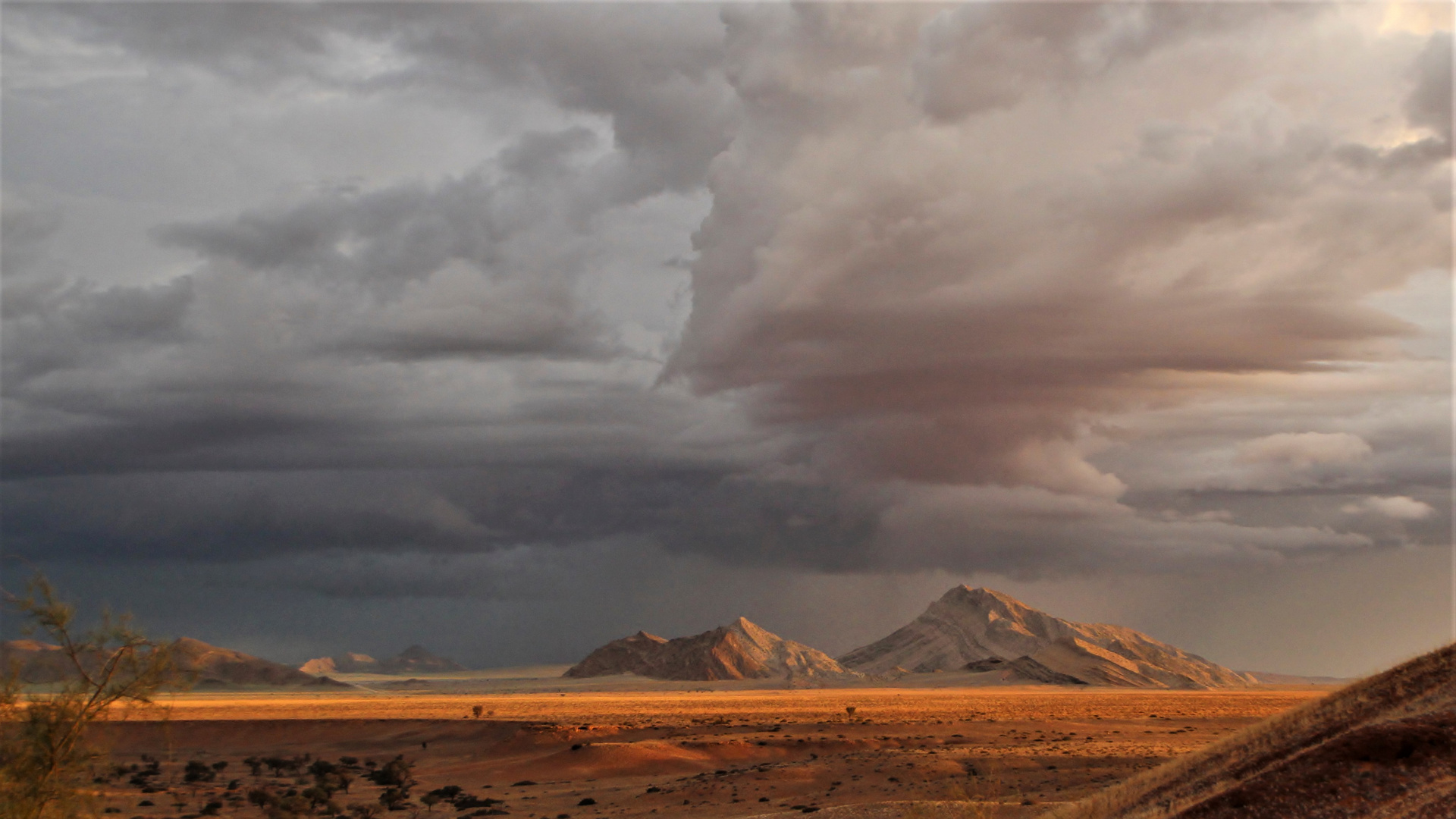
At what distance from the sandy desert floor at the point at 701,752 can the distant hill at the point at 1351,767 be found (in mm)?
5893

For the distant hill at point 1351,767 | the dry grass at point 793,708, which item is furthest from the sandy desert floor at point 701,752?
the distant hill at point 1351,767

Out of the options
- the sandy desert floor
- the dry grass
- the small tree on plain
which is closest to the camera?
the small tree on plain

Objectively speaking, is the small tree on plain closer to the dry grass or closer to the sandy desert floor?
the sandy desert floor

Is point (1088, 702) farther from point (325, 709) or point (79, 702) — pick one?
point (79, 702)

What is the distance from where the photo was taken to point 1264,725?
109 ft

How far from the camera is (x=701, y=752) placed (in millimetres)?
78250

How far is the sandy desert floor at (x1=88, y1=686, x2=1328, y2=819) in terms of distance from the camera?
54156 mm

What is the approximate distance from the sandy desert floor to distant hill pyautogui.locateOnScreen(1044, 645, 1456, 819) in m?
5.89

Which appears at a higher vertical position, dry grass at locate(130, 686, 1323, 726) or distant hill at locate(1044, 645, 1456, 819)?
distant hill at locate(1044, 645, 1456, 819)

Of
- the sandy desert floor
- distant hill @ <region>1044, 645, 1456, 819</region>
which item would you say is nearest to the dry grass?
the sandy desert floor

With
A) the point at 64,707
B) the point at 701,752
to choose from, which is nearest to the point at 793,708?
the point at 701,752

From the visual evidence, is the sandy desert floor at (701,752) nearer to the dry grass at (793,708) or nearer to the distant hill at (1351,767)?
the dry grass at (793,708)

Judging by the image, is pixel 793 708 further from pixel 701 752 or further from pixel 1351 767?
pixel 1351 767

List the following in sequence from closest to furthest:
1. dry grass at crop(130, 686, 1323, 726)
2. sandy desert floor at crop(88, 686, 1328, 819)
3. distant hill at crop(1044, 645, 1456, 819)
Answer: distant hill at crop(1044, 645, 1456, 819), sandy desert floor at crop(88, 686, 1328, 819), dry grass at crop(130, 686, 1323, 726)
